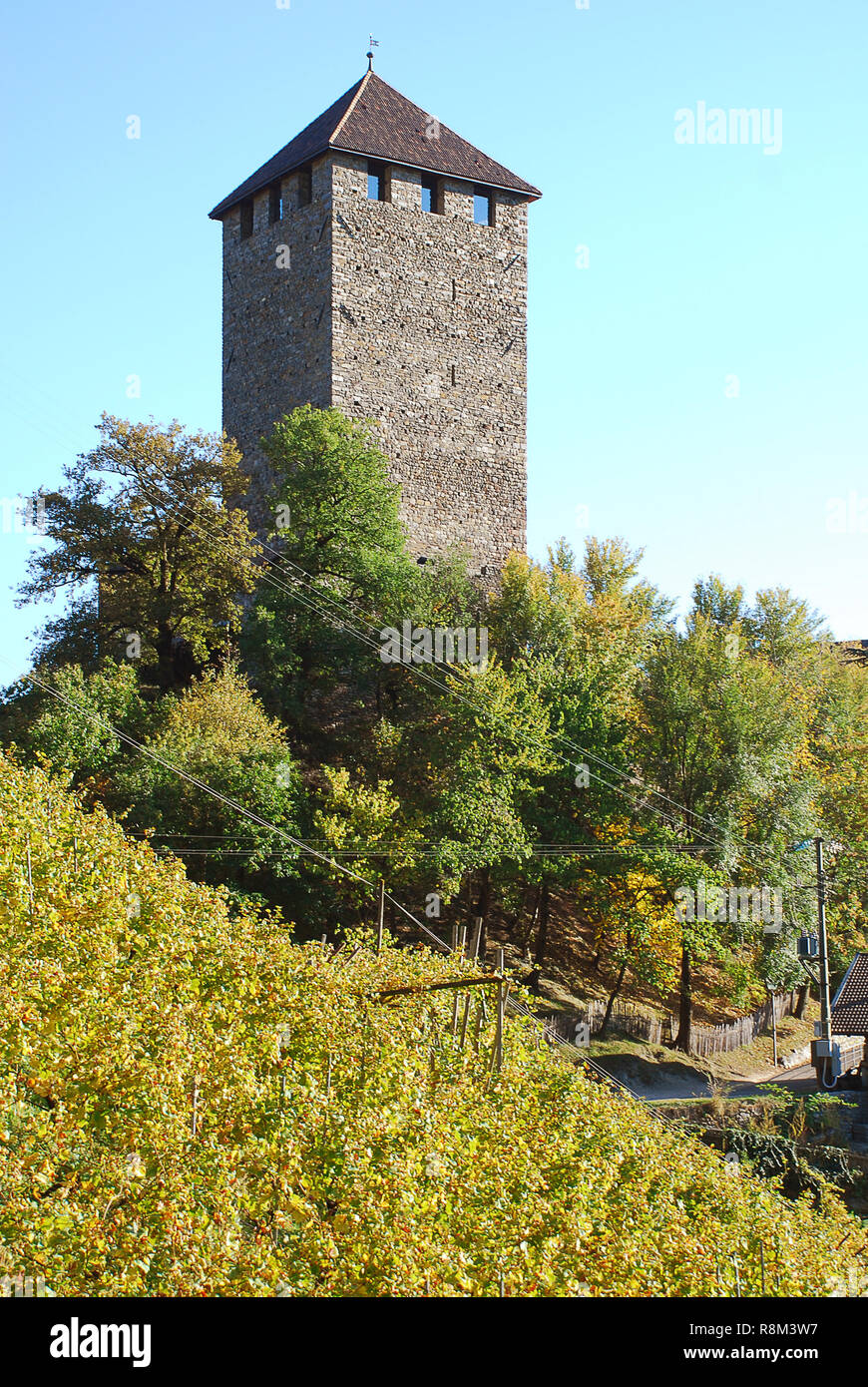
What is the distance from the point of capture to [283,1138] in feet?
42.9

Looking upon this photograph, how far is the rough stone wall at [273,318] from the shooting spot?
35.9 meters

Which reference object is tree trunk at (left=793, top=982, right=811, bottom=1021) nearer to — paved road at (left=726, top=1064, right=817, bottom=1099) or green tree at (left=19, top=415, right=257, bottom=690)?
paved road at (left=726, top=1064, right=817, bottom=1099)

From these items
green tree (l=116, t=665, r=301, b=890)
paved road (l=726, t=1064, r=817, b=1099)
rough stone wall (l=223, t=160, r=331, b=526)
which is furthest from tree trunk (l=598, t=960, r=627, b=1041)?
rough stone wall (l=223, t=160, r=331, b=526)

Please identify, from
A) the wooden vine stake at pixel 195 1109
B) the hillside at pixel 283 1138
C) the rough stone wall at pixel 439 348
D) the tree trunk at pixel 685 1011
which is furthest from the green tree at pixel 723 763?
the wooden vine stake at pixel 195 1109

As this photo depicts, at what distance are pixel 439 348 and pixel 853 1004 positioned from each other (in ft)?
66.1

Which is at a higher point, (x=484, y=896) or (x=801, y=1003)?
(x=484, y=896)

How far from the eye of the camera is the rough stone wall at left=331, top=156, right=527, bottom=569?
36.1 meters

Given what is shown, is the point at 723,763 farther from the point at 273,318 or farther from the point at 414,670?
the point at 273,318

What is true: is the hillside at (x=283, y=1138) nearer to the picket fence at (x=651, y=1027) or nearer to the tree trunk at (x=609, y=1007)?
the picket fence at (x=651, y=1027)

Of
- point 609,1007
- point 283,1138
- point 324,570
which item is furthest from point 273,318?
point 283,1138

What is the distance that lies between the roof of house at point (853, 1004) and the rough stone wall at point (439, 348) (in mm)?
14704

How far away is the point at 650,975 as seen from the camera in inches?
1161
